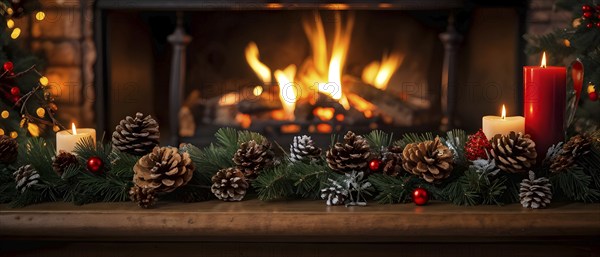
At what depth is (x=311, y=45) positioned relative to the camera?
2842 millimetres

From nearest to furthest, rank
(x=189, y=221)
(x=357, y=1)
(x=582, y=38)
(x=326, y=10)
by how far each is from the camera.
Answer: (x=189, y=221), (x=582, y=38), (x=357, y=1), (x=326, y=10)

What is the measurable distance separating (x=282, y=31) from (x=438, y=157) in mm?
1676

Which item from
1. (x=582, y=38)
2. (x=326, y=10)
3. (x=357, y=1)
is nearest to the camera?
(x=582, y=38)

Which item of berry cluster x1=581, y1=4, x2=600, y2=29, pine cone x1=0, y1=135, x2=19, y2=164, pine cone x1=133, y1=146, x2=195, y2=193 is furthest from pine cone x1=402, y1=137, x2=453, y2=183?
berry cluster x1=581, y1=4, x2=600, y2=29

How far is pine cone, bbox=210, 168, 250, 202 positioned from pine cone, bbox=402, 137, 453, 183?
0.83 feet

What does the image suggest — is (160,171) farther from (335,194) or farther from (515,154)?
(515,154)

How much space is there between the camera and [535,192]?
1196 millimetres

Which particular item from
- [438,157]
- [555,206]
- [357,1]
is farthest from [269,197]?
[357,1]

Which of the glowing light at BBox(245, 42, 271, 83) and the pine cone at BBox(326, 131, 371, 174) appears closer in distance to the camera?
the pine cone at BBox(326, 131, 371, 174)

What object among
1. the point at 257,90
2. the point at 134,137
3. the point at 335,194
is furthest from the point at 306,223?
the point at 257,90

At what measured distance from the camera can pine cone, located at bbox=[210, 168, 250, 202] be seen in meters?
1.25

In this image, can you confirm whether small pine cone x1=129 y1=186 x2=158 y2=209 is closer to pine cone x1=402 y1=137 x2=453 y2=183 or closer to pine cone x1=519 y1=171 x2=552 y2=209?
pine cone x1=402 y1=137 x2=453 y2=183

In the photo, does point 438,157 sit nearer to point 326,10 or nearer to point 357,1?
point 357,1

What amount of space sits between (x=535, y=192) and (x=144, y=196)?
0.57 meters
